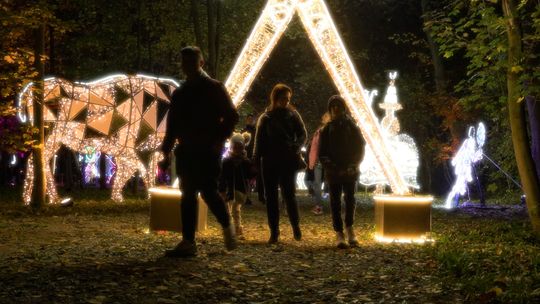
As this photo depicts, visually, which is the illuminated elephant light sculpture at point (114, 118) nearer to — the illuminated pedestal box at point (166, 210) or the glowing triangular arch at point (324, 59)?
the glowing triangular arch at point (324, 59)

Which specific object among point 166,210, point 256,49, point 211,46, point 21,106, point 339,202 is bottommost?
point 166,210

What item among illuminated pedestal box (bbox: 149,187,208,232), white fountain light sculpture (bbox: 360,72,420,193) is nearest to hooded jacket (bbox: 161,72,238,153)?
illuminated pedestal box (bbox: 149,187,208,232)

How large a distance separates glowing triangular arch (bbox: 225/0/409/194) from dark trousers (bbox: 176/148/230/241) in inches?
133

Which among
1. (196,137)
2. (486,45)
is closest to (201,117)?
(196,137)

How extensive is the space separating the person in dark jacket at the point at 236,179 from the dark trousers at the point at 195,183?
2.75 metres

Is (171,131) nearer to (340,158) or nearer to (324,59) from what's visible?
(340,158)

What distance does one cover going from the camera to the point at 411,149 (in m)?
28.7

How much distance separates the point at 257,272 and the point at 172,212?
344cm

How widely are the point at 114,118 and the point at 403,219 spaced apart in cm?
1030

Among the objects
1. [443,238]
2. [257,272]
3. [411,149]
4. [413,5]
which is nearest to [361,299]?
[257,272]

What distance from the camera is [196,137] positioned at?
7.93 m

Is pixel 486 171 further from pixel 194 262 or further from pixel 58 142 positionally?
pixel 194 262

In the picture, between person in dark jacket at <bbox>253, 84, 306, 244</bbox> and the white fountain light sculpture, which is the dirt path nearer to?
person in dark jacket at <bbox>253, 84, 306, 244</bbox>

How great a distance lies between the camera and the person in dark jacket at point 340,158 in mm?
9805
